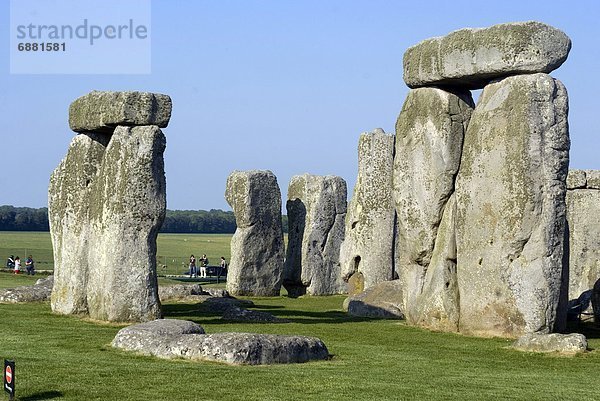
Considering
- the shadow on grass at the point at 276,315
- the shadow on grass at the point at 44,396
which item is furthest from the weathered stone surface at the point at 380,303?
the shadow on grass at the point at 44,396

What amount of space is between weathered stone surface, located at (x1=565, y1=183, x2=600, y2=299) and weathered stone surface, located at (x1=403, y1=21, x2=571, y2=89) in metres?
8.25

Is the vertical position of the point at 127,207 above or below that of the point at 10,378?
above

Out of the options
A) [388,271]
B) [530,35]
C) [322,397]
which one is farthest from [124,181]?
[388,271]

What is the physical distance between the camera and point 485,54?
1919 cm

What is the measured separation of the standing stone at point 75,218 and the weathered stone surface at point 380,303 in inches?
215

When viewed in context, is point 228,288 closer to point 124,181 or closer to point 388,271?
point 388,271

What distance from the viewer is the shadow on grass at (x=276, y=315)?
2159 cm

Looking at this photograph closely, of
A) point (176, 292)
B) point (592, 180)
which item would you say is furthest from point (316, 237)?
point (592, 180)

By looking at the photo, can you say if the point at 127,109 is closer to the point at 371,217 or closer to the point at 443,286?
the point at 443,286

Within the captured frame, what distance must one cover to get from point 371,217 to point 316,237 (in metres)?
4.50

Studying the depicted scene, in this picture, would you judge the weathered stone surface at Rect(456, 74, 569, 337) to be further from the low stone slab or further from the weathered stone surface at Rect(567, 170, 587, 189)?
the weathered stone surface at Rect(567, 170, 587, 189)

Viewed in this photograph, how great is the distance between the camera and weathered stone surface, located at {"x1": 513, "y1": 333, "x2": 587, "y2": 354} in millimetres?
16375

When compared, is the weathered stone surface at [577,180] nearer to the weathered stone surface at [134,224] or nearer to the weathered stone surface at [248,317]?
the weathered stone surface at [248,317]

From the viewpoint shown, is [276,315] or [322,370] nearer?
[322,370]
